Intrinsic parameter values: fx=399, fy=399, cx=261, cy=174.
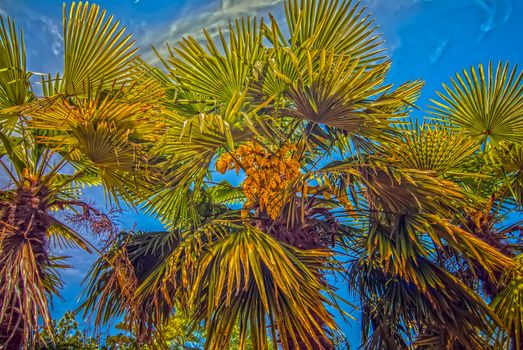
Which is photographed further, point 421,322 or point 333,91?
point 421,322

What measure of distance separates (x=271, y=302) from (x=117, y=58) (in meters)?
2.31

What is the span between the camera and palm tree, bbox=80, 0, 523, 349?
277 centimetres

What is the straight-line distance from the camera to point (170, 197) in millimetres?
3980

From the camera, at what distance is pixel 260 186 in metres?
3.39

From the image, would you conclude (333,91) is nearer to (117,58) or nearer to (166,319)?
(117,58)

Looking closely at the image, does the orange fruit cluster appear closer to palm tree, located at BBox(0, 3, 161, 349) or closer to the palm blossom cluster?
the palm blossom cluster

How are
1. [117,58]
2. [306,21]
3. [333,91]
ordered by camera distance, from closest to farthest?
[333,91] → [117,58] → [306,21]

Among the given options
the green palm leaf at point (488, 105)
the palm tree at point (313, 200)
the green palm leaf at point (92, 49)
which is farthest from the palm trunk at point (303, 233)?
the green palm leaf at point (92, 49)

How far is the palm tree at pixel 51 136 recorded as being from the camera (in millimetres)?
2607

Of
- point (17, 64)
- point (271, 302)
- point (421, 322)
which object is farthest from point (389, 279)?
point (17, 64)

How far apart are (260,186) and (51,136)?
5.54 feet

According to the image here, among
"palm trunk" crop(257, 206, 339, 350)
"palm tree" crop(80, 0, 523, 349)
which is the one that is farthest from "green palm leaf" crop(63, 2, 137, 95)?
"palm trunk" crop(257, 206, 339, 350)

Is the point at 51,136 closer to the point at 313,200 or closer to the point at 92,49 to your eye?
the point at 92,49

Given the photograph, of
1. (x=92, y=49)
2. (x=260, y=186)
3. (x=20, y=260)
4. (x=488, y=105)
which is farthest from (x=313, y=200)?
(x=20, y=260)
